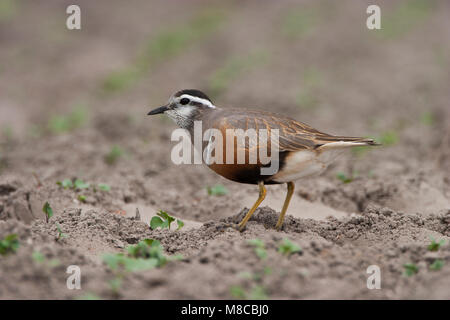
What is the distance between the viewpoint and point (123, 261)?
5.00 meters

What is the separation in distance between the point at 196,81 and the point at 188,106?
8.75 m

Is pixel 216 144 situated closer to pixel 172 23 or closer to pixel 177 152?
pixel 177 152

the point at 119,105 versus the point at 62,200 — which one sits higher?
the point at 119,105

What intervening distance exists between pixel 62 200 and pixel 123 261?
275cm

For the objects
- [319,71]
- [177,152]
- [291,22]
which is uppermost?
[291,22]

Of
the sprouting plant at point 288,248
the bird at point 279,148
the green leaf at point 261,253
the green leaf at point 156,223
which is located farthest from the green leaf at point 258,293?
the green leaf at point 156,223

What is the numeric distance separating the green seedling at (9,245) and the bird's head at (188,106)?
2283 mm

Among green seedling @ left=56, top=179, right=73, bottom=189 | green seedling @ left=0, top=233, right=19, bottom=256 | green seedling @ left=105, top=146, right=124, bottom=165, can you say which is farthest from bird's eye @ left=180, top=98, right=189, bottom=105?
green seedling @ left=105, top=146, right=124, bottom=165

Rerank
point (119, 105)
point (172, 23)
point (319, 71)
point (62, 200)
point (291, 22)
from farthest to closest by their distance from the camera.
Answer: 1. point (172, 23)
2. point (291, 22)
3. point (319, 71)
4. point (119, 105)
5. point (62, 200)

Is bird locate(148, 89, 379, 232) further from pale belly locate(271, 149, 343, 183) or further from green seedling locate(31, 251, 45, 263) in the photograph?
green seedling locate(31, 251, 45, 263)

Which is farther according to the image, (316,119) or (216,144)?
(316,119)

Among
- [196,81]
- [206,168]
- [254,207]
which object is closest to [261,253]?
[254,207]

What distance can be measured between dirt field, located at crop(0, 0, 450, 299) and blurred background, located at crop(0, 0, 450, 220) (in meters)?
0.05
